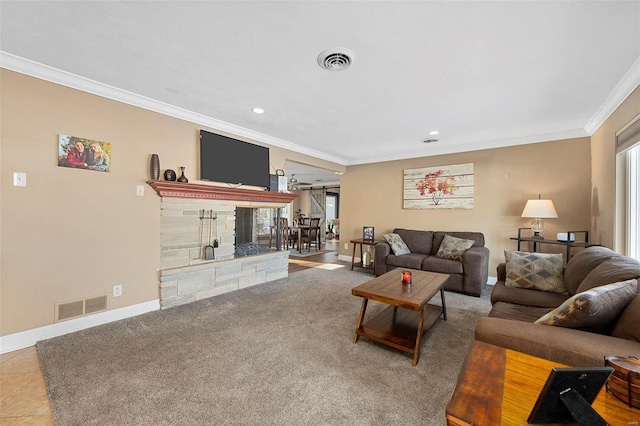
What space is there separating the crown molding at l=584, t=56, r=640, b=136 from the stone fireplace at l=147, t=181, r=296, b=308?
3.97m

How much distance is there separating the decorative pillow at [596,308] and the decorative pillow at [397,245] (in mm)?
3038

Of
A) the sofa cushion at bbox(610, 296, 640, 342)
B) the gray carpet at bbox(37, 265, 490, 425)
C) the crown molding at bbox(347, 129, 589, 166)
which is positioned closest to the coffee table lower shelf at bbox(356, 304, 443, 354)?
the gray carpet at bbox(37, 265, 490, 425)

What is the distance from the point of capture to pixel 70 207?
7.92 feet

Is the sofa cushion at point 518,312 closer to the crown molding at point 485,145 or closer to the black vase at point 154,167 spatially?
the crown molding at point 485,145

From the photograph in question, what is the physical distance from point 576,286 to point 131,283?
164 inches

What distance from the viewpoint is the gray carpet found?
146 centimetres

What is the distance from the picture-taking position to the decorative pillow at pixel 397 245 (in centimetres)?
436

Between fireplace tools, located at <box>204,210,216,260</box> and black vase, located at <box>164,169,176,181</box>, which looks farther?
fireplace tools, located at <box>204,210,216,260</box>

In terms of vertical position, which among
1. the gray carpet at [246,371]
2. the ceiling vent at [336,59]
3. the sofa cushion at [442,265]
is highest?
the ceiling vent at [336,59]

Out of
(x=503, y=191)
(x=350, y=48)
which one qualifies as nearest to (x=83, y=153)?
(x=350, y=48)

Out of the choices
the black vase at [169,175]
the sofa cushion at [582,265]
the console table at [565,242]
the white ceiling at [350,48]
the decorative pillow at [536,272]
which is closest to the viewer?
the white ceiling at [350,48]

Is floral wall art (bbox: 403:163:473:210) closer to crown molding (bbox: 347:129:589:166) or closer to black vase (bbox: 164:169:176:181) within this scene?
crown molding (bbox: 347:129:589:166)

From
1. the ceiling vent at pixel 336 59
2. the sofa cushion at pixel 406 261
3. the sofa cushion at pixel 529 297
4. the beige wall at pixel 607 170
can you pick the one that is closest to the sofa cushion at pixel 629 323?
the sofa cushion at pixel 529 297

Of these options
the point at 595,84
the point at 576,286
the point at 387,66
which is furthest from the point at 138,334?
the point at 595,84
